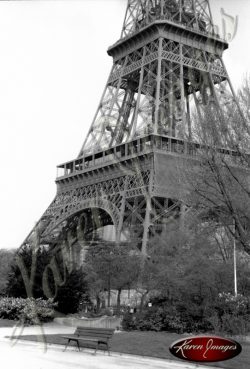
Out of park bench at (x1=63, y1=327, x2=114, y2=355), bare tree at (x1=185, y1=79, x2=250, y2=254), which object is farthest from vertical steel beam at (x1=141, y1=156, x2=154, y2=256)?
bare tree at (x1=185, y1=79, x2=250, y2=254)

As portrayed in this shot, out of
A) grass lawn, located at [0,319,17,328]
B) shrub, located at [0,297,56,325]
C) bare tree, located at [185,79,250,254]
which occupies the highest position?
bare tree, located at [185,79,250,254]

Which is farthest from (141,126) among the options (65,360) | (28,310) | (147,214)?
(65,360)

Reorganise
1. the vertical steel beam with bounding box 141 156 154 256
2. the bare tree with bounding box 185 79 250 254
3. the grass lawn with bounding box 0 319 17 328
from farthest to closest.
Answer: the vertical steel beam with bounding box 141 156 154 256
the grass lawn with bounding box 0 319 17 328
the bare tree with bounding box 185 79 250 254

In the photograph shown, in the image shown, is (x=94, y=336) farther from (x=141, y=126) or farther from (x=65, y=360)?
(x=141, y=126)

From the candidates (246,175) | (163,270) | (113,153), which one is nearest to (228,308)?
(163,270)

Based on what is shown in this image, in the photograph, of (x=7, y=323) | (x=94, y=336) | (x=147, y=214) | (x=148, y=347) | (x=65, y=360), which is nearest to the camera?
(x=65, y=360)

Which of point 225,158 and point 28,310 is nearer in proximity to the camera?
point 225,158

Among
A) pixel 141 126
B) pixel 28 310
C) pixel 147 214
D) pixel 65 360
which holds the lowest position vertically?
pixel 65 360

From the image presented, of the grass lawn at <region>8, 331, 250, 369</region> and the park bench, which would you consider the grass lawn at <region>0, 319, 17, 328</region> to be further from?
the park bench
